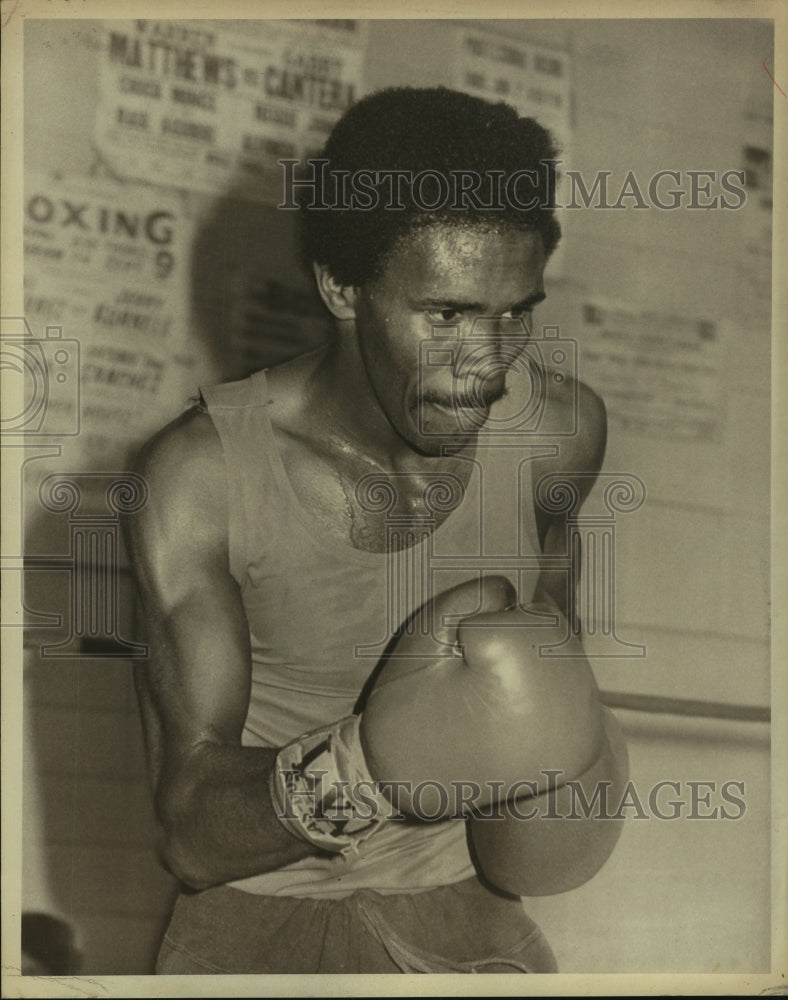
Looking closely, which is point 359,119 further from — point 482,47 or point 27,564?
point 27,564

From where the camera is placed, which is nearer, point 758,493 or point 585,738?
point 585,738

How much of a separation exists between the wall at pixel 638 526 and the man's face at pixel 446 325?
0.23 ft

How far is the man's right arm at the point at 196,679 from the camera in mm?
1790

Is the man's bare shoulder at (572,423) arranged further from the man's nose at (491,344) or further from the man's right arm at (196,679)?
the man's right arm at (196,679)

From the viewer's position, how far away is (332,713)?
1835 millimetres

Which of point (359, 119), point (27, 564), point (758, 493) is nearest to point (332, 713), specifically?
point (27, 564)

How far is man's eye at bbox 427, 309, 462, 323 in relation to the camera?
1.84 m

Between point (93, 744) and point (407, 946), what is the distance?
18.4 inches

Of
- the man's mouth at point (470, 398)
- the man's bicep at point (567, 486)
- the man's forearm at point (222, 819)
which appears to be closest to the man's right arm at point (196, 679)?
the man's forearm at point (222, 819)

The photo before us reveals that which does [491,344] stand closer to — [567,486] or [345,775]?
[567,486]

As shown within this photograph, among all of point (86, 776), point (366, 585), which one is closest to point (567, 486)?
point (366, 585)

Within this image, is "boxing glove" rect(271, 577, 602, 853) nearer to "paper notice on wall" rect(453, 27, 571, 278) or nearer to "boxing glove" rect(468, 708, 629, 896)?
"boxing glove" rect(468, 708, 629, 896)

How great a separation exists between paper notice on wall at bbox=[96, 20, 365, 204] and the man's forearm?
0.71 meters

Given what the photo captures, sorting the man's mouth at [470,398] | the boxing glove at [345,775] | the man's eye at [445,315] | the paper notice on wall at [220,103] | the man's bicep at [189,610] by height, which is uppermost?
the paper notice on wall at [220,103]
